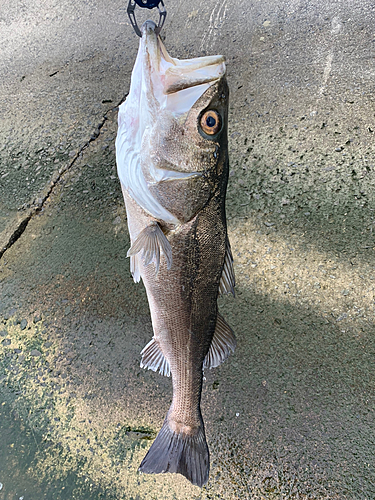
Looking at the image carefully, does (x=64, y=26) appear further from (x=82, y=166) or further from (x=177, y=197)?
(x=177, y=197)

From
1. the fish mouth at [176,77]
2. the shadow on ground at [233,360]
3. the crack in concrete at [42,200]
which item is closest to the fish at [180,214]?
the fish mouth at [176,77]

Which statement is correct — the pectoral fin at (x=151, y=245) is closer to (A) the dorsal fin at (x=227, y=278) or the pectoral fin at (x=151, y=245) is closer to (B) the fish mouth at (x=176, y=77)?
(A) the dorsal fin at (x=227, y=278)

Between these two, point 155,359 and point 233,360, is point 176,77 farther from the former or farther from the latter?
point 233,360

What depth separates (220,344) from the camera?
1792 millimetres

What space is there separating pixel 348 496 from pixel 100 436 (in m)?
1.55

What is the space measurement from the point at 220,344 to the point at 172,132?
3.36ft

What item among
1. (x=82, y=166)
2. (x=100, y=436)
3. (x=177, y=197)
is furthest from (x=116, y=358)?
(x=82, y=166)

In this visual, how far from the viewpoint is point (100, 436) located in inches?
94.4

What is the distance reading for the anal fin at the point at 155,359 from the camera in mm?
1825

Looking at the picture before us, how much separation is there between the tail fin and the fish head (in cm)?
105

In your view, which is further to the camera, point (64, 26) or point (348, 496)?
point (64, 26)

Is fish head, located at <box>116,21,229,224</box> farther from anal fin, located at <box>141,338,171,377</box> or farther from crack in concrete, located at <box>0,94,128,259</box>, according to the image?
crack in concrete, located at <box>0,94,128,259</box>

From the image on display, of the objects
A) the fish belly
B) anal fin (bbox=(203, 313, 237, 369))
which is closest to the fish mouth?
the fish belly

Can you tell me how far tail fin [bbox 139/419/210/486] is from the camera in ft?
5.60
